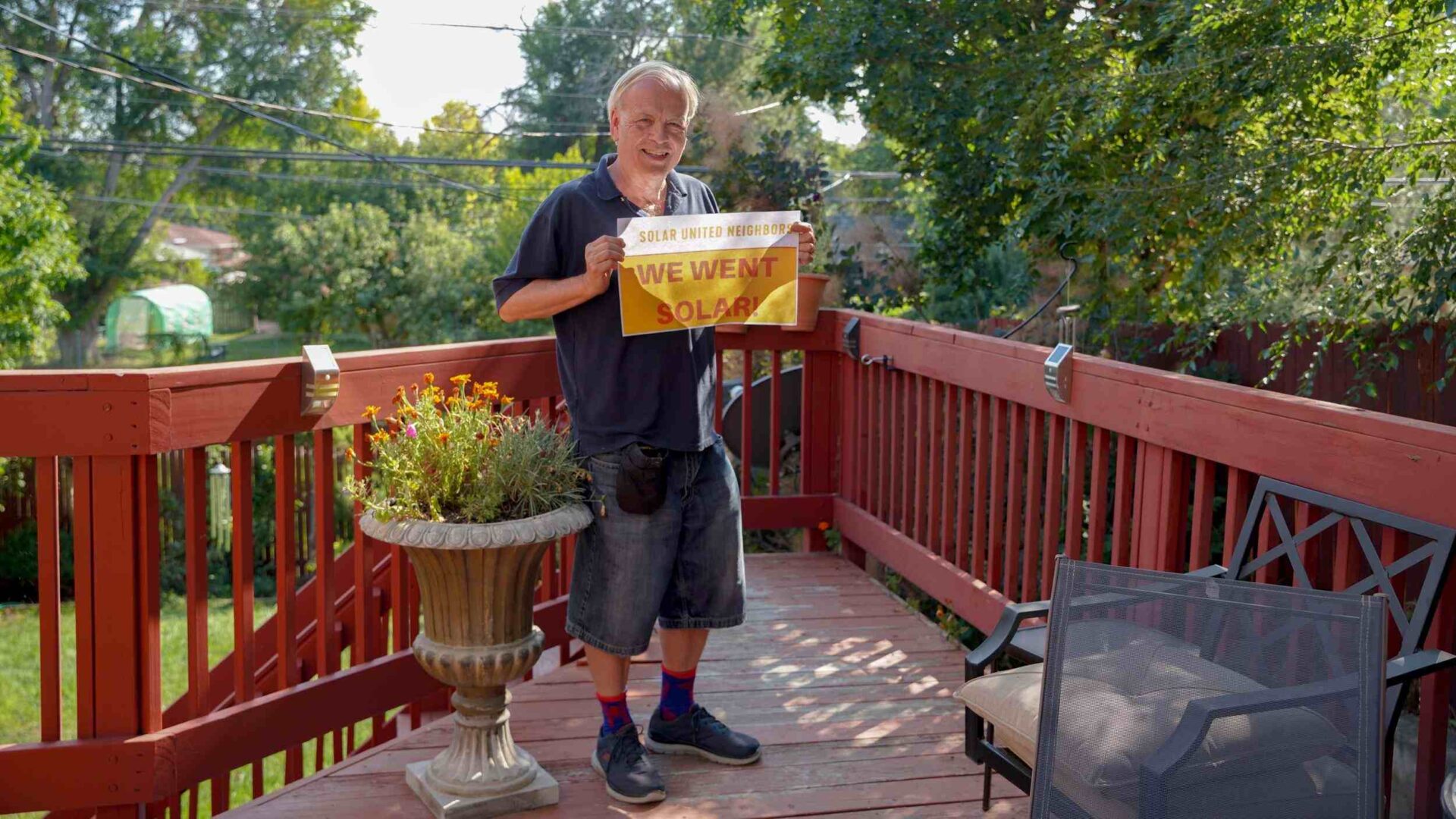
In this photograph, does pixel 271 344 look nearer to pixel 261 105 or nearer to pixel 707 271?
pixel 261 105

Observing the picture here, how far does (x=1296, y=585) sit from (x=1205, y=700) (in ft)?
2.41

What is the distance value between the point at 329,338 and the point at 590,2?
11.9 m

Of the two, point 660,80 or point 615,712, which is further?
point 615,712

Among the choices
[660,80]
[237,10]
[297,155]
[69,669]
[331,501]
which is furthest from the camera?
[237,10]

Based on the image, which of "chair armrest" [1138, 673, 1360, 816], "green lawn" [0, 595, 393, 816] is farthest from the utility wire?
"chair armrest" [1138, 673, 1360, 816]

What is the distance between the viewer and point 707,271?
9.09ft

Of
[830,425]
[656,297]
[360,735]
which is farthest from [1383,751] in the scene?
[360,735]

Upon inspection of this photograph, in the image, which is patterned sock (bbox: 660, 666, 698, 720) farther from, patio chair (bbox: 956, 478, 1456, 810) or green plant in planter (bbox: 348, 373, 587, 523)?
patio chair (bbox: 956, 478, 1456, 810)

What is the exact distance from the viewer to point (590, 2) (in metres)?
35.2

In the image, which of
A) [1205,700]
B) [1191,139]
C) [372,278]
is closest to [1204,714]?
[1205,700]

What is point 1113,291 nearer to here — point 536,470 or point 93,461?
point 536,470

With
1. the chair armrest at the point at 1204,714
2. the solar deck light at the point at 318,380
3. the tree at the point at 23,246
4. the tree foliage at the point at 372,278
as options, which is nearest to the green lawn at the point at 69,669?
the tree at the point at 23,246

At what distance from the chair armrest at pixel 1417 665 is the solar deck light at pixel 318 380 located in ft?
7.36

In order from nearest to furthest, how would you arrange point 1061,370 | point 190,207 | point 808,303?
point 1061,370, point 808,303, point 190,207
